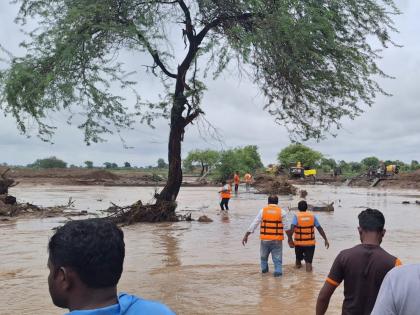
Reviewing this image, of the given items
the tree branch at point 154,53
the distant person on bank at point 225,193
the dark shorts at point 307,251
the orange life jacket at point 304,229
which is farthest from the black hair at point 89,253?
the distant person on bank at point 225,193

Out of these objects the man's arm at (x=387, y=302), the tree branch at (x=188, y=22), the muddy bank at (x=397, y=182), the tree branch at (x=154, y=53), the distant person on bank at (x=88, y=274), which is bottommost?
the man's arm at (x=387, y=302)

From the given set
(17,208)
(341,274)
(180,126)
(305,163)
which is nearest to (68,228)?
(341,274)

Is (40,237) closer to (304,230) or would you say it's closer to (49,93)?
(49,93)

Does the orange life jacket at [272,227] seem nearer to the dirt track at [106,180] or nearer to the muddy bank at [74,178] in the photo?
the dirt track at [106,180]

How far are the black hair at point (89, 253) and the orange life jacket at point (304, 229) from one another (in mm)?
8544

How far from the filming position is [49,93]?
46.3ft

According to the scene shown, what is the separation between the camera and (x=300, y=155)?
9338cm

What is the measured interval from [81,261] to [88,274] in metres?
0.06

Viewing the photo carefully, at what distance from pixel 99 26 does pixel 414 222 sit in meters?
14.4

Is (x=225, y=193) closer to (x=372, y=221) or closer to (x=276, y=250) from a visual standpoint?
(x=276, y=250)

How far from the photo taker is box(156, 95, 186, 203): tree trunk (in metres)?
19.9

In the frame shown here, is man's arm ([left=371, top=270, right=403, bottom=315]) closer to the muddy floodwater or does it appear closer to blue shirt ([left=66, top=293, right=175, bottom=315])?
blue shirt ([left=66, top=293, right=175, bottom=315])

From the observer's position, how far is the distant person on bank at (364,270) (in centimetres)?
422

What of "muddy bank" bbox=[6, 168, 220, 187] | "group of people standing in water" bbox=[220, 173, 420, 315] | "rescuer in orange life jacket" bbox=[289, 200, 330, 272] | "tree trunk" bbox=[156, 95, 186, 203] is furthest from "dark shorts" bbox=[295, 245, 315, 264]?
"muddy bank" bbox=[6, 168, 220, 187]
